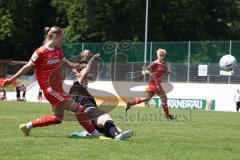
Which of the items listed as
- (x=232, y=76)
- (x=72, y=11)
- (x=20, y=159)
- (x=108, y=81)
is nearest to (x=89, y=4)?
(x=72, y=11)

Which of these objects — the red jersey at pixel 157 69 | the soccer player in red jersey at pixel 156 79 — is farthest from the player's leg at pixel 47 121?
the red jersey at pixel 157 69

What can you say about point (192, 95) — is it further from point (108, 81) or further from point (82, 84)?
point (82, 84)

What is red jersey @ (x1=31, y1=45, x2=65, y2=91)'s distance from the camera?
10.5 metres

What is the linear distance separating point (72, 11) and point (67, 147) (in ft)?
178

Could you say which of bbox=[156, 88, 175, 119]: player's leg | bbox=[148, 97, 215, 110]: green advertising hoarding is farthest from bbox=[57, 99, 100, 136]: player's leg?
bbox=[148, 97, 215, 110]: green advertising hoarding

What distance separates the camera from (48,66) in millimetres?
10633

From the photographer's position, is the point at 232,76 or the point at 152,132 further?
the point at 232,76

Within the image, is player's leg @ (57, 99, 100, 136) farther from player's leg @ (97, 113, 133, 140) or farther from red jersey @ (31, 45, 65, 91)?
red jersey @ (31, 45, 65, 91)

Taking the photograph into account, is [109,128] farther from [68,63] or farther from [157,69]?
[157,69]

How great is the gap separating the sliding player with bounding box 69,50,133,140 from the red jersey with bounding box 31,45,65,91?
68 cm

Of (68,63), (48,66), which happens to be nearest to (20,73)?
(48,66)

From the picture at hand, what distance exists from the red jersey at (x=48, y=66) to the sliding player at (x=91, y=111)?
682 mm

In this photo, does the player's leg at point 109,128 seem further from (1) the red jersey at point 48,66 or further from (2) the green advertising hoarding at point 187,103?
(2) the green advertising hoarding at point 187,103

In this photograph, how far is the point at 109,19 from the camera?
6091 cm
